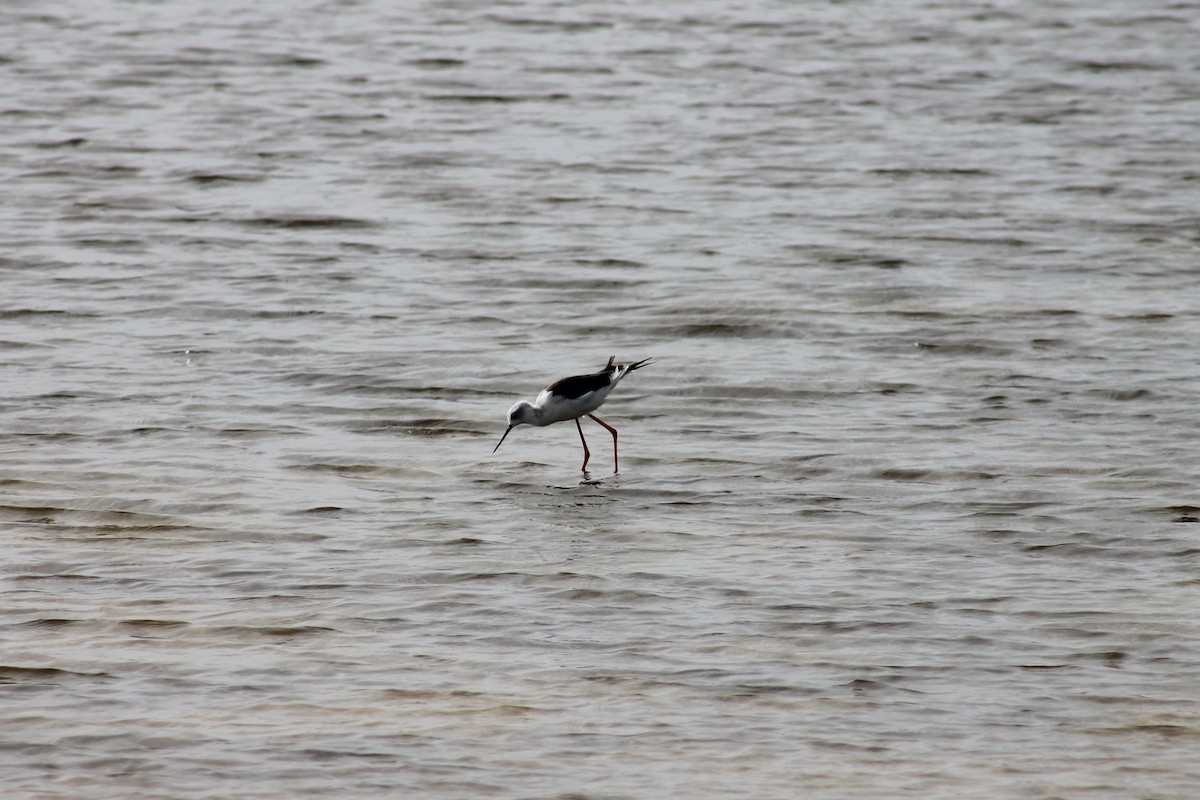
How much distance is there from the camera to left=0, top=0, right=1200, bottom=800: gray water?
7664 millimetres

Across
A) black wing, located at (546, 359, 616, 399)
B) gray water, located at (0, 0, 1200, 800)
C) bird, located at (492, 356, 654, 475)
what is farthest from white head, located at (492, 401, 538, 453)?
gray water, located at (0, 0, 1200, 800)

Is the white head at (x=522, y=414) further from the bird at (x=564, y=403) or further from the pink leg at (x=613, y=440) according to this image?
the pink leg at (x=613, y=440)

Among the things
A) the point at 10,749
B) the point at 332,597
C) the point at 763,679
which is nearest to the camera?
the point at 10,749

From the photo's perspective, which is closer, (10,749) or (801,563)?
(10,749)

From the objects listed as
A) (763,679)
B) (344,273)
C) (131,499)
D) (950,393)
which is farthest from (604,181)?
(763,679)

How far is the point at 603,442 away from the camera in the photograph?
39.8ft

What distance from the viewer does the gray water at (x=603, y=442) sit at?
7664 millimetres

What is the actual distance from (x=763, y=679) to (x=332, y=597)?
7.24 ft

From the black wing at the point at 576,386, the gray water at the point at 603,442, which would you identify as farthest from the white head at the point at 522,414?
the gray water at the point at 603,442

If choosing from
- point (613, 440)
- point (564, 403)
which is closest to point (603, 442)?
point (613, 440)

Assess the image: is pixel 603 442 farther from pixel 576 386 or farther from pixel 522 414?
pixel 522 414

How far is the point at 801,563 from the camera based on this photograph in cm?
961

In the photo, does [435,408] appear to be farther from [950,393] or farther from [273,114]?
[273,114]

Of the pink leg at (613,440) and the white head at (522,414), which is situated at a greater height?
the white head at (522,414)
